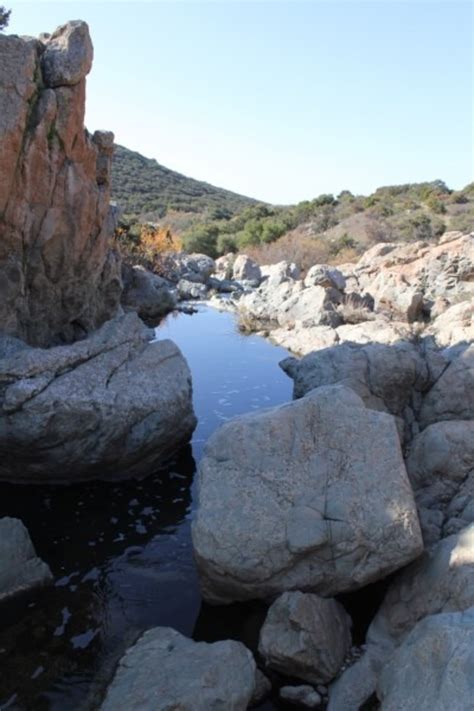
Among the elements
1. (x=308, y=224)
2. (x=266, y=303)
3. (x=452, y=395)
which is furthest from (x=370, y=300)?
(x=308, y=224)

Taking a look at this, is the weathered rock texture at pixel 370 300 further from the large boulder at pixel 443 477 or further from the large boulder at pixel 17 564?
the large boulder at pixel 17 564

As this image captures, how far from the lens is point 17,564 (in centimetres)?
813

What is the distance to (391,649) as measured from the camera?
686cm

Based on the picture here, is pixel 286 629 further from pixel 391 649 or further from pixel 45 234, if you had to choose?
pixel 45 234

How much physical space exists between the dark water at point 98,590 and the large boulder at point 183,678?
35 centimetres

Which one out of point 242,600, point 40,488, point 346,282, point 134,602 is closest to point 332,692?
point 242,600

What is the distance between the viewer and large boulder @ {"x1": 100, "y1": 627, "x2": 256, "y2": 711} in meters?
5.89

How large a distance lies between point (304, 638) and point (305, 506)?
5.20 ft

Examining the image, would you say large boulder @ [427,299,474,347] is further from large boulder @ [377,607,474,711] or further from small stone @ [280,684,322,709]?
large boulder @ [377,607,474,711]

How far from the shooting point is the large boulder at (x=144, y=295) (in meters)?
28.6

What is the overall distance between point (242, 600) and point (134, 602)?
4.76 ft

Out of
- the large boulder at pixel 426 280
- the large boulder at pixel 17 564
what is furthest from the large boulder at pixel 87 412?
the large boulder at pixel 426 280

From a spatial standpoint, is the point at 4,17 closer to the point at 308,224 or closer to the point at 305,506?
the point at 305,506

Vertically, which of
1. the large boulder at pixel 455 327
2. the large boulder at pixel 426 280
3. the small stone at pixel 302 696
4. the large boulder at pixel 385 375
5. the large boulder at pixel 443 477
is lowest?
the small stone at pixel 302 696
